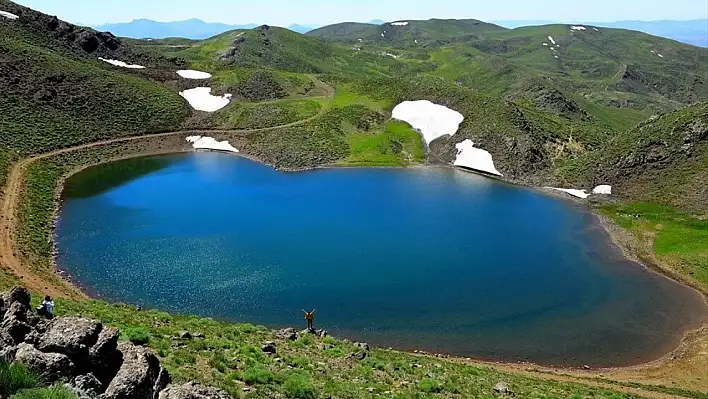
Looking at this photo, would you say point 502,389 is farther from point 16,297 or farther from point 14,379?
point 14,379

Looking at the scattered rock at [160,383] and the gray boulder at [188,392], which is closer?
the gray boulder at [188,392]

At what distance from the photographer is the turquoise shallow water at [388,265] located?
34656 mm

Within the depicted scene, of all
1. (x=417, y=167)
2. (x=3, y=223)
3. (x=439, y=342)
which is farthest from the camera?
(x=417, y=167)

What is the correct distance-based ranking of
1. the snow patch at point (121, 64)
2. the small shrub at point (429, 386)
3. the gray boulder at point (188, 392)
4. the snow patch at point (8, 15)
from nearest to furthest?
1. the gray boulder at point (188, 392)
2. the small shrub at point (429, 386)
3. the snow patch at point (8, 15)
4. the snow patch at point (121, 64)

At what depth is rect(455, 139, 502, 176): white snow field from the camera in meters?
71.8

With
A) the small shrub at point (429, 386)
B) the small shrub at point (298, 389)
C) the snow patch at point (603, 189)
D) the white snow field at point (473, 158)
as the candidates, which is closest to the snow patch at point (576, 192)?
the snow patch at point (603, 189)

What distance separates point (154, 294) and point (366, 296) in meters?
14.1

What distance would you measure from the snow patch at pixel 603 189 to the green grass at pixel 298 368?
40844mm

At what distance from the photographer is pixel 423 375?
896 inches

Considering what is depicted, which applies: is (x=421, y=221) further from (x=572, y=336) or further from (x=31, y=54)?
(x=31, y=54)

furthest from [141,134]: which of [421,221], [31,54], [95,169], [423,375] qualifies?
[423,375]

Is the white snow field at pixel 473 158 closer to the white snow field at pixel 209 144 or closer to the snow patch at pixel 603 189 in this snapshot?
the snow patch at pixel 603 189

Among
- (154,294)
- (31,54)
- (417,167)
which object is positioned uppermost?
(31,54)

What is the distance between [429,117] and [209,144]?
3346 cm
